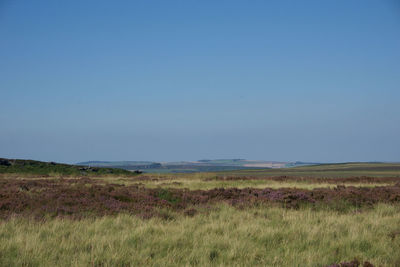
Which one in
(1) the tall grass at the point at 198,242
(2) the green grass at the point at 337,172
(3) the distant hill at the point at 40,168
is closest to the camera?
(1) the tall grass at the point at 198,242

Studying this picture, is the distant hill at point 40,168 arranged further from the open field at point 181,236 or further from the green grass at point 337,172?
the open field at point 181,236

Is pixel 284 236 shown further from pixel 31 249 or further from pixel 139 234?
pixel 31 249

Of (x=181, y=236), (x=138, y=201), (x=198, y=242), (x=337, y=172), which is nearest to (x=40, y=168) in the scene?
(x=138, y=201)

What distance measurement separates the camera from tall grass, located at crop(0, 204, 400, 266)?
631 centimetres

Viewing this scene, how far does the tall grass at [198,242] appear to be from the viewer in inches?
249

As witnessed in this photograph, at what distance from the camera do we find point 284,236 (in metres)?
8.20

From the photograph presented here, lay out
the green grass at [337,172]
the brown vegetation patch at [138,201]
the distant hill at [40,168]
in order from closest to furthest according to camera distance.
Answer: the brown vegetation patch at [138,201] → the distant hill at [40,168] → the green grass at [337,172]

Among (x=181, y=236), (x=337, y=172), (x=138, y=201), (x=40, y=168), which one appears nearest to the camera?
(x=181, y=236)

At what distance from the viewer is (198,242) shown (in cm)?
767

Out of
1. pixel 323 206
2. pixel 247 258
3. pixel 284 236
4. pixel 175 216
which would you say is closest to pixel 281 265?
pixel 247 258

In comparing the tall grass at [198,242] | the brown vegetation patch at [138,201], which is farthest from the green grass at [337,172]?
the tall grass at [198,242]

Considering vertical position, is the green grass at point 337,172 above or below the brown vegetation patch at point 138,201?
below

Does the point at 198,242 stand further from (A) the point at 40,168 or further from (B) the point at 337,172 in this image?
(B) the point at 337,172

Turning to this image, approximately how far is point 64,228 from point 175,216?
3693 millimetres
